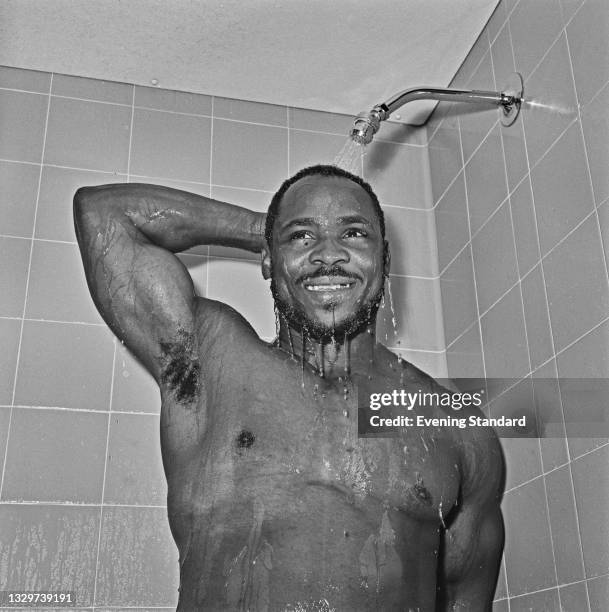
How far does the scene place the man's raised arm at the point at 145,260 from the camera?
1.27 metres

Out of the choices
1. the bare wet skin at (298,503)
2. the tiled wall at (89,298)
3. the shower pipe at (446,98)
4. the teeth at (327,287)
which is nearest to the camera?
the bare wet skin at (298,503)

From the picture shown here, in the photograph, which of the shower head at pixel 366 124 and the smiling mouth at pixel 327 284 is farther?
the shower head at pixel 366 124

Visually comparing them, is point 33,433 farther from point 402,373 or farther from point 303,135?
point 303,135

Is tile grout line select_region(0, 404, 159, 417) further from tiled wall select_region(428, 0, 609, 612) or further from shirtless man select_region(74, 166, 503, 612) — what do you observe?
tiled wall select_region(428, 0, 609, 612)

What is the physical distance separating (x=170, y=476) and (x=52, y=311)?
0.55m

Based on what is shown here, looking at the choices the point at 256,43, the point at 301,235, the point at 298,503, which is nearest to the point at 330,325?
the point at 301,235

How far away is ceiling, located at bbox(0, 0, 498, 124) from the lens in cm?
165

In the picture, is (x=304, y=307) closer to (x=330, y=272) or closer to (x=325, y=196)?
(x=330, y=272)

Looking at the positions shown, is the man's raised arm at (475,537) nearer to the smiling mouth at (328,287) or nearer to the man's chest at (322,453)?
the man's chest at (322,453)

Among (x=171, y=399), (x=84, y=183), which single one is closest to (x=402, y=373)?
(x=171, y=399)

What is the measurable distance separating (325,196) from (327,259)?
124 millimetres

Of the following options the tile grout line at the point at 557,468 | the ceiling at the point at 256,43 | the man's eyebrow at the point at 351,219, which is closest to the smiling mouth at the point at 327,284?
the man's eyebrow at the point at 351,219

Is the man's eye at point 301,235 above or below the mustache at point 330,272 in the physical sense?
above

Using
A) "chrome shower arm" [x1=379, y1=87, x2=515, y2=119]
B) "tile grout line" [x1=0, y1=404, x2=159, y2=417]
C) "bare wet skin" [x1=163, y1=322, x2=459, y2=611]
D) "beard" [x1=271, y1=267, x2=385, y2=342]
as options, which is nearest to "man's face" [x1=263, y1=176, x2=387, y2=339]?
"beard" [x1=271, y1=267, x2=385, y2=342]
